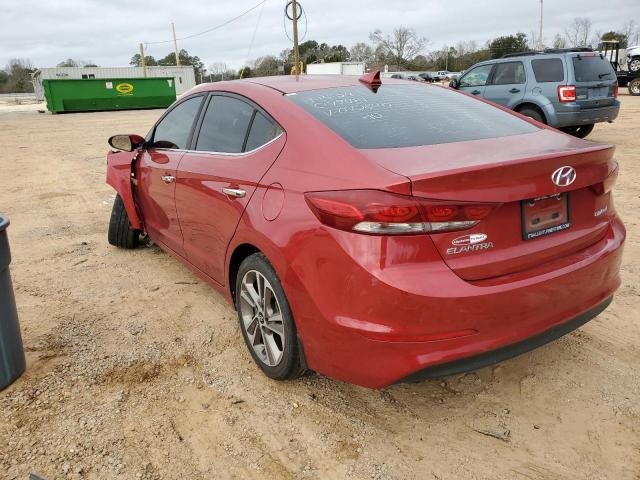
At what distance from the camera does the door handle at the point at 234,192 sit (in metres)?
2.76

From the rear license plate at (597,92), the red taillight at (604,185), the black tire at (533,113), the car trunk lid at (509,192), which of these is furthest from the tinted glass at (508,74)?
the car trunk lid at (509,192)

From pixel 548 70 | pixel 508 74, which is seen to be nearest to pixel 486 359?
pixel 548 70

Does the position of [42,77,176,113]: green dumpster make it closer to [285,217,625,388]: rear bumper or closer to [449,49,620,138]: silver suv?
[449,49,620,138]: silver suv

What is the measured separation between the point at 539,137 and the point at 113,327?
115 inches

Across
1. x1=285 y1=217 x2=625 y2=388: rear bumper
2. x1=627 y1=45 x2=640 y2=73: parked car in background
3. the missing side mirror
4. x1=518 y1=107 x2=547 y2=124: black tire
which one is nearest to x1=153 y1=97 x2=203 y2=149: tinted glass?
the missing side mirror

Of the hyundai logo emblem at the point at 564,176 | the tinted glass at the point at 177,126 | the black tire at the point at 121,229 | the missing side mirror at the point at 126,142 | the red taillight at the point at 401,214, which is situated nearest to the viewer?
the red taillight at the point at 401,214

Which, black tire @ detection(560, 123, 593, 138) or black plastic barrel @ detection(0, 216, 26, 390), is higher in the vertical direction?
black tire @ detection(560, 123, 593, 138)

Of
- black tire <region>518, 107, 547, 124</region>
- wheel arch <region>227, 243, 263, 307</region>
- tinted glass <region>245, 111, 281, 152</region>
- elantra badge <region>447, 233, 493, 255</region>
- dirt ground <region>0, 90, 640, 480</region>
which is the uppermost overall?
tinted glass <region>245, 111, 281, 152</region>

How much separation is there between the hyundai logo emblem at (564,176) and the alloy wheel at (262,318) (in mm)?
1391

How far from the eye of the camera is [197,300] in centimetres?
397

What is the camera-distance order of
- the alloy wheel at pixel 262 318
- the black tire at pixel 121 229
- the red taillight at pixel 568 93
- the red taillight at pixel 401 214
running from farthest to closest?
the red taillight at pixel 568 93 → the black tire at pixel 121 229 → the alloy wheel at pixel 262 318 → the red taillight at pixel 401 214

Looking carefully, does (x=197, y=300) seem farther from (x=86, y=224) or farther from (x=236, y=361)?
(x=86, y=224)

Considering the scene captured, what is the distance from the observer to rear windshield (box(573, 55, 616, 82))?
964cm

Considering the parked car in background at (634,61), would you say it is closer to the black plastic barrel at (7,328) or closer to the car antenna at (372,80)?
the car antenna at (372,80)
